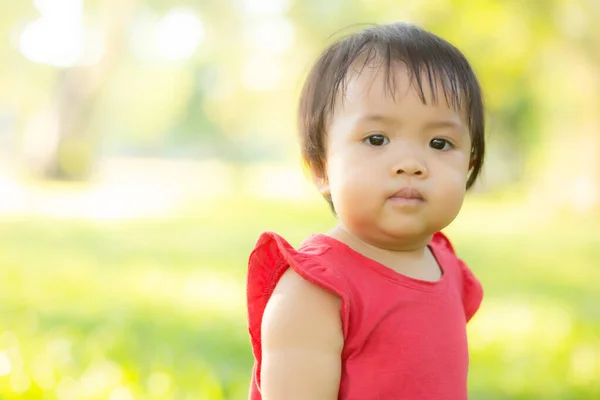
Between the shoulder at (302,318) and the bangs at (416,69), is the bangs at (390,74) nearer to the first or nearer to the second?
the bangs at (416,69)

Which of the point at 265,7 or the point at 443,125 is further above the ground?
the point at 265,7

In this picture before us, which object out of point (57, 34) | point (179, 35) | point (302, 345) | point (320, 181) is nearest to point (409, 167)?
point (320, 181)

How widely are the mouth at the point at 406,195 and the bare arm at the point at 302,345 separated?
240mm

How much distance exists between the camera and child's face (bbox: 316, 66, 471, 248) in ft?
6.03

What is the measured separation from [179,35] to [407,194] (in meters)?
19.2

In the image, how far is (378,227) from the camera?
6.15ft

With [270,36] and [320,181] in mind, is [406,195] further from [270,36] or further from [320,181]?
[270,36]

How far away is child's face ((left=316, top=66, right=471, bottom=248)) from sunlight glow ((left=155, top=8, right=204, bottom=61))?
1740 centimetres

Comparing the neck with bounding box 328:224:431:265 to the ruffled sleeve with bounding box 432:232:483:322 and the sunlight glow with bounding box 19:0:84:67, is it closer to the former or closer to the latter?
the ruffled sleeve with bounding box 432:232:483:322

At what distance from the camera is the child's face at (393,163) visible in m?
1.84

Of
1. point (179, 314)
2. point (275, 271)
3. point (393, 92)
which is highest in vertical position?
point (393, 92)

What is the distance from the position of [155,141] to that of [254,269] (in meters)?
29.6

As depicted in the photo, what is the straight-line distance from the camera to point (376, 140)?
1.87 meters

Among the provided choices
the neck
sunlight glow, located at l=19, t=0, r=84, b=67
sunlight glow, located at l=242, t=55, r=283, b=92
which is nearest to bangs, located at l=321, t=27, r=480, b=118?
the neck
